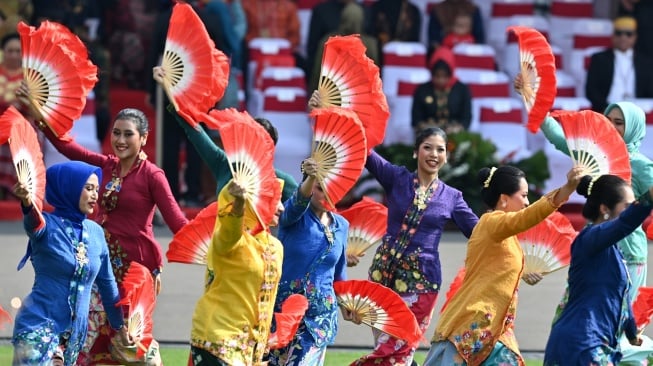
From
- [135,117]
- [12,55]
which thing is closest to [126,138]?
[135,117]

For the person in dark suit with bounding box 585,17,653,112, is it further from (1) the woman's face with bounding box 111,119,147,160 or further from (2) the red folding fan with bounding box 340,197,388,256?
(1) the woman's face with bounding box 111,119,147,160

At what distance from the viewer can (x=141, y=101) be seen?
59.0ft

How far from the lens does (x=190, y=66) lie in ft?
30.6

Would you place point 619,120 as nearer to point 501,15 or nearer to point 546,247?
point 546,247

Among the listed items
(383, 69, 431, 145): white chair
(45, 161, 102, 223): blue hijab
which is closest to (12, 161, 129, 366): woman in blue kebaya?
(45, 161, 102, 223): blue hijab

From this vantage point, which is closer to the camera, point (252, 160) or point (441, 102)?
point (252, 160)

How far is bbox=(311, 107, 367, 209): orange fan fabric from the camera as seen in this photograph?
8781 mm

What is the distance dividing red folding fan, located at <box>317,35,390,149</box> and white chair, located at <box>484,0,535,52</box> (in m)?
9.17

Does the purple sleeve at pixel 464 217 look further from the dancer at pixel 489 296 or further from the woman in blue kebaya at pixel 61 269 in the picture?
the woman in blue kebaya at pixel 61 269

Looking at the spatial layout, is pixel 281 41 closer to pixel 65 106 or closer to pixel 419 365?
pixel 419 365

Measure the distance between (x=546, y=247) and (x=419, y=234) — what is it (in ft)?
2.47

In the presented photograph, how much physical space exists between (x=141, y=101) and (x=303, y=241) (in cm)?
902

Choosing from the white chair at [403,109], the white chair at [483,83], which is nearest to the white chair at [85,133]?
the white chair at [403,109]

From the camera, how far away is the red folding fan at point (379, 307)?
→ 9445mm
